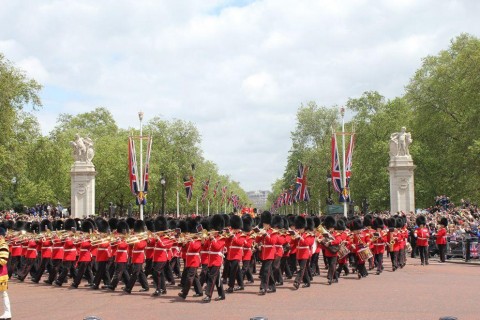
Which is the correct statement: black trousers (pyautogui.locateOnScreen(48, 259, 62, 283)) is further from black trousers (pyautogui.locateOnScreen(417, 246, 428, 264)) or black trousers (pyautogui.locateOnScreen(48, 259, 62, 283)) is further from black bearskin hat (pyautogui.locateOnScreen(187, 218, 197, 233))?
black trousers (pyautogui.locateOnScreen(417, 246, 428, 264))

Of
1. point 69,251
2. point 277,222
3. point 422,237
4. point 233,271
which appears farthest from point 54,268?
point 422,237

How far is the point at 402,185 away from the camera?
34844 mm

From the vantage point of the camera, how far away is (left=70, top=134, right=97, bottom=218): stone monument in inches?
1428

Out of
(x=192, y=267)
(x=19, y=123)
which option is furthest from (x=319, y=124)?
(x=192, y=267)

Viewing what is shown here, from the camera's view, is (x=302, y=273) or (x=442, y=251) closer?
(x=302, y=273)

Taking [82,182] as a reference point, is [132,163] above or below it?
above

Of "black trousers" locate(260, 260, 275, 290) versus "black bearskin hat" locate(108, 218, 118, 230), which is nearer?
"black trousers" locate(260, 260, 275, 290)

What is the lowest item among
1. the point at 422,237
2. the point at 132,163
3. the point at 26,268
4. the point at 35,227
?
the point at 26,268

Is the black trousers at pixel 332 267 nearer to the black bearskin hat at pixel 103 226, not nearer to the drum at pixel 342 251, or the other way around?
the drum at pixel 342 251

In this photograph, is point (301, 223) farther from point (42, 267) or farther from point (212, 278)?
point (42, 267)

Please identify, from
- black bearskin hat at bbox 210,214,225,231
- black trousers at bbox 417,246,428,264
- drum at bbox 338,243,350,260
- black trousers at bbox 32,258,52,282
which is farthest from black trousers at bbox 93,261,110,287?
black trousers at bbox 417,246,428,264

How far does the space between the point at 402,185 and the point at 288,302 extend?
23031 millimetres

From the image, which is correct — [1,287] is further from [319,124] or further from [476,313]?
[319,124]

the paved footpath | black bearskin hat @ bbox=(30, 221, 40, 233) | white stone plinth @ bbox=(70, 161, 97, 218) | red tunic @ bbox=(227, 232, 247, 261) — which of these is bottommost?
the paved footpath
